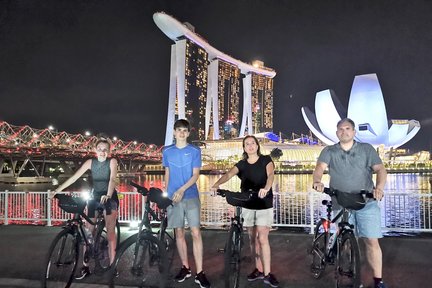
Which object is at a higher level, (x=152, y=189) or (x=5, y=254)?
(x=152, y=189)

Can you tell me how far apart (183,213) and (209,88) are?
10107 cm

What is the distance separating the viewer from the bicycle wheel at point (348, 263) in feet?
11.8

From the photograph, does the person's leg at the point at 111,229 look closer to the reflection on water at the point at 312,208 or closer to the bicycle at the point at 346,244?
the bicycle at the point at 346,244

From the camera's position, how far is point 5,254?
6.23 meters

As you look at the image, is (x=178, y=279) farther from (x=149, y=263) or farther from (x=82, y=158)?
(x=82, y=158)

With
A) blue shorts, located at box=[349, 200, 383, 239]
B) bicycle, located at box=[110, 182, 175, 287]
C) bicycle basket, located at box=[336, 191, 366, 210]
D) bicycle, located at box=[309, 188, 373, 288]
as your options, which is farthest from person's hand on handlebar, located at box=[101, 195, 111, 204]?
blue shorts, located at box=[349, 200, 383, 239]

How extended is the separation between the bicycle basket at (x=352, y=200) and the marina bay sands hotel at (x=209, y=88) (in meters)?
78.7

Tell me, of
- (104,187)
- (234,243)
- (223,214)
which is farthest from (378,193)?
(223,214)

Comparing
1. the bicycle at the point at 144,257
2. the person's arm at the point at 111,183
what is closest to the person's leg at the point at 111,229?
the person's arm at the point at 111,183

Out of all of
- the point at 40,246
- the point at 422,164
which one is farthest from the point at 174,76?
the point at 40,246

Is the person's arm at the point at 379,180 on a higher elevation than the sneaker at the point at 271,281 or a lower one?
higher

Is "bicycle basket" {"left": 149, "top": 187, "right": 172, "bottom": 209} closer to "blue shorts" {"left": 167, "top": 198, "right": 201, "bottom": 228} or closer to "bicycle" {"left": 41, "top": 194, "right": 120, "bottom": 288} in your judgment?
"blue shorts" {"left": 167, "top": 198, "right": 201, "bottom": 228}

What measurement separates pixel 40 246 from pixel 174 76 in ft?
277

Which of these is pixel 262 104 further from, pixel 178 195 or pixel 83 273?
pixel 178 195
